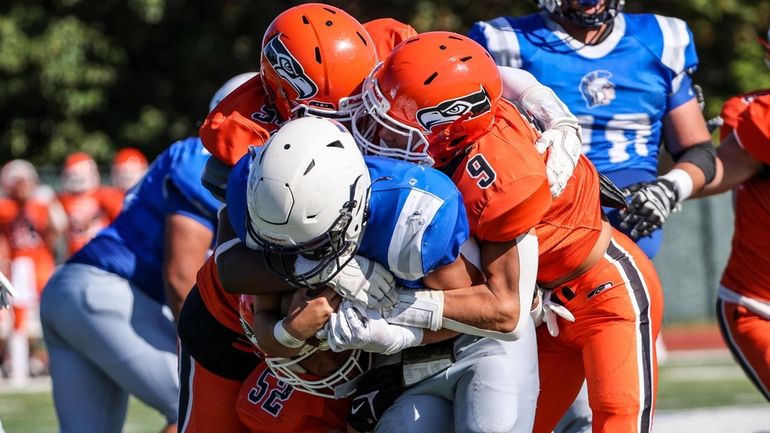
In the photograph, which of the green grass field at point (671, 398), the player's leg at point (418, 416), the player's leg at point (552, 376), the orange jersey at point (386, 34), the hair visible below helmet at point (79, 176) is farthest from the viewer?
the hair visible below helmet at point (79, 176)

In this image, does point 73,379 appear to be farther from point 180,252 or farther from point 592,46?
point 592,46

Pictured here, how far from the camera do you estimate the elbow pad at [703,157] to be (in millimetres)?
4574

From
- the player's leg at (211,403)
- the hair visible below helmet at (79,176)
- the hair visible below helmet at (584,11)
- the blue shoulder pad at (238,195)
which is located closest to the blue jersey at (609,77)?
the hair visible below helmet at (584,11)

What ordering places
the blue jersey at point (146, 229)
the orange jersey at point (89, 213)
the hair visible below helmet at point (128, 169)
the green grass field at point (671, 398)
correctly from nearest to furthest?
the blue jersey at point (146, 229) < the green grass field at point (671, 398) < the hair visible below helmet at point (128, 169) < the orange jersey at point (89, 213)

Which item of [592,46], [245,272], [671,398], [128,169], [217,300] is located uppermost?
[245,272]

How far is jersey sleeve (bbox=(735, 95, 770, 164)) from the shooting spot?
4.57m

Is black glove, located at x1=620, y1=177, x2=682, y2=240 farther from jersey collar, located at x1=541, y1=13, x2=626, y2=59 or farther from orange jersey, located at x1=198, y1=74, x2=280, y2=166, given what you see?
orange jersey, located at x1=198, y1=74, x2=280, y2=166

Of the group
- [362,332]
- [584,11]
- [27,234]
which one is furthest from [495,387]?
[27,234]

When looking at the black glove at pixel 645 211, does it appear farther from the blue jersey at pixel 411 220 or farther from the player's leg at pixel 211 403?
the player's leg at pixel 211 403

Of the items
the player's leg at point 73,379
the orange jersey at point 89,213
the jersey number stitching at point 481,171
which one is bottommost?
the orange jersey at point 89,213

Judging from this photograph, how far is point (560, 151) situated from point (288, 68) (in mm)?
826

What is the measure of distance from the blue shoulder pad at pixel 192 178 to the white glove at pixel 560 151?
58.9 inches

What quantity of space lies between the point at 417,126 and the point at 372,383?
754mm

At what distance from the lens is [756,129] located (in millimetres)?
4586
